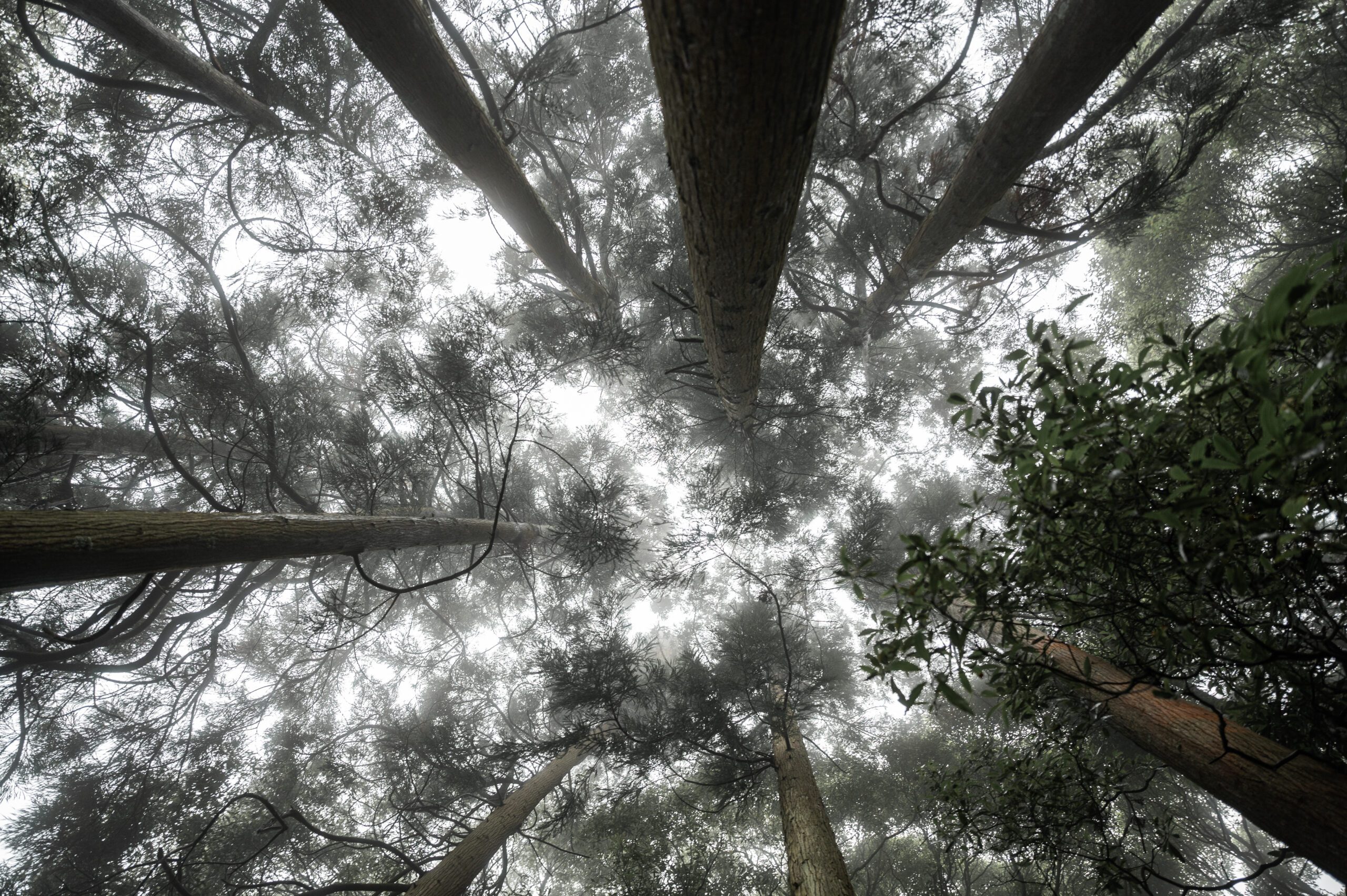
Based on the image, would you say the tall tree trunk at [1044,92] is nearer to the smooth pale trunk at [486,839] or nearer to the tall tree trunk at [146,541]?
the tall tree trunk at [146,541]

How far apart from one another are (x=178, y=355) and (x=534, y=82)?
6.08m

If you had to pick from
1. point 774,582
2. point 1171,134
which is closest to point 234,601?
point 774,582

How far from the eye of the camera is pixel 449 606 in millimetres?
12555

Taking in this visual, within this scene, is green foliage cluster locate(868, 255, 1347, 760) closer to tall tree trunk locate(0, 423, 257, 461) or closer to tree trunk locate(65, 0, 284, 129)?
tree trunk locate(65, 0, 284, 129)

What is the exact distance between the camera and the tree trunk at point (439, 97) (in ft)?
10.5

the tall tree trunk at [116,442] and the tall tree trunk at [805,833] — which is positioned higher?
the tall tree trunk at [116,442]

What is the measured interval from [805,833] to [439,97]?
7281 millimetres

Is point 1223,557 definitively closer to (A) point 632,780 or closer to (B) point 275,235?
(A) point 632,780

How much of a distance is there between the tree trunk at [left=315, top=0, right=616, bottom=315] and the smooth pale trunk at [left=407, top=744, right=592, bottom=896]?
6.99 meters

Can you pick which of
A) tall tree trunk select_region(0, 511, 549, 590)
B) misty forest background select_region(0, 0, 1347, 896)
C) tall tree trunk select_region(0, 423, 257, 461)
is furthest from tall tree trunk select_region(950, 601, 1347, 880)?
tall tree trunk select_region(0, 423, 257, 461)

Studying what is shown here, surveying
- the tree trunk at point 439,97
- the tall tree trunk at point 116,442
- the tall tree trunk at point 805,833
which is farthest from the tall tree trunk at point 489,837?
the tree trunk at point 439,97

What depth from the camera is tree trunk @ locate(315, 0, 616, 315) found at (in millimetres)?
3191

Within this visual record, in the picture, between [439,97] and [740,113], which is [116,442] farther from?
[740,113]

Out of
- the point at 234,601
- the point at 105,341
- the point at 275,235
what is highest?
the point at 275,235
